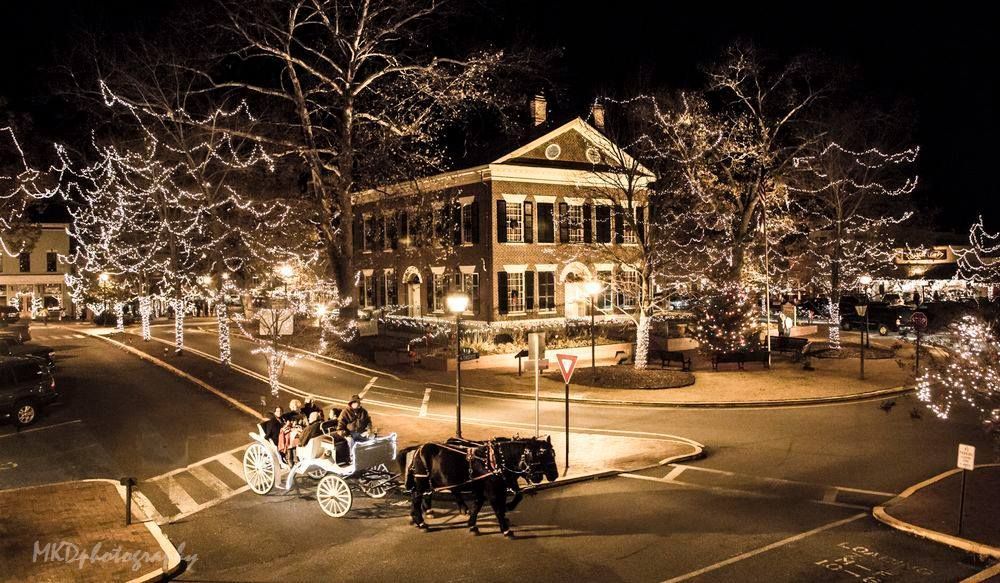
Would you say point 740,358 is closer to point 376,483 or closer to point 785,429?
point 785,429

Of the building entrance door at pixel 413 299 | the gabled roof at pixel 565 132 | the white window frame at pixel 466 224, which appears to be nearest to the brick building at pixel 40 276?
the building entrance door at pixel 413 299

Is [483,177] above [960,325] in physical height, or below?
above

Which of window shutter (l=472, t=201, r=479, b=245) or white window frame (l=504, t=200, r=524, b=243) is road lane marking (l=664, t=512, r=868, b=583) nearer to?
white window frame (l=504, t=200, r=524, b=243)

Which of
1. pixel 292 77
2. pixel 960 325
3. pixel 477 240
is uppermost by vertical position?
pixel 292 77

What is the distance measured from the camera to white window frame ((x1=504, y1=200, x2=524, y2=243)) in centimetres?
3962

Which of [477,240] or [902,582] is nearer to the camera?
[902,582]

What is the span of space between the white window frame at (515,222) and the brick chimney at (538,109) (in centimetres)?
698

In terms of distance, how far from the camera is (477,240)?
39.8m

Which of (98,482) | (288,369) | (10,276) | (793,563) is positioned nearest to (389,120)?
(288,369)

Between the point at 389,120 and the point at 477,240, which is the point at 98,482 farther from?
the point at 477,240

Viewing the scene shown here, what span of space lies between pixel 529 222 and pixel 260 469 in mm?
27945

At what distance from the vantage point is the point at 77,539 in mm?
11500

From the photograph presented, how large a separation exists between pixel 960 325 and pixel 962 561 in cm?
355

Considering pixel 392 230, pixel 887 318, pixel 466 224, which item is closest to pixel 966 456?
pixel 466 224
